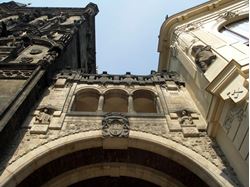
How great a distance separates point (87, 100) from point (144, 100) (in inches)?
107

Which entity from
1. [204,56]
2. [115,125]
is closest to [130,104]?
[115,125]

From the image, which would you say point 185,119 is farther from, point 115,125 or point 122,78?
point 122,78

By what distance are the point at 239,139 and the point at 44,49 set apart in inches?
523

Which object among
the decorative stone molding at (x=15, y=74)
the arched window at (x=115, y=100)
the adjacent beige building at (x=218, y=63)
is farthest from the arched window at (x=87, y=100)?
the adjacent beige building at (x=218, y=63)

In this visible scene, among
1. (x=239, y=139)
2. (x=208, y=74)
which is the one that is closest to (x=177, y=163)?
(x=239, y=139)

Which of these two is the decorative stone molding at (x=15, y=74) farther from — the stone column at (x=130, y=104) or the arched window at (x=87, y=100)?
the stone column at (x=130, y=104)

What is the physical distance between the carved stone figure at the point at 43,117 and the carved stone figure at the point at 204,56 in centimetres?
616

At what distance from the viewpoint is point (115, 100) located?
588 inches

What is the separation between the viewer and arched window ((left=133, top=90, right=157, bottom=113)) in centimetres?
1468

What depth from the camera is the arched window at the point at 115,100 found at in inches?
575

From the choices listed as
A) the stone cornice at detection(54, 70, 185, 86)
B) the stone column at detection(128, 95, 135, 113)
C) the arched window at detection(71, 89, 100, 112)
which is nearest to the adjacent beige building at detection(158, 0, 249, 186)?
the stone cornice at detection(54, 70, 185, 86)

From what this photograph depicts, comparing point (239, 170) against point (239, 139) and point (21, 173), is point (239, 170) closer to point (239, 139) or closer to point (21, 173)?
point (239, 139)

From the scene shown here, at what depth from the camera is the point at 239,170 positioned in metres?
9.39

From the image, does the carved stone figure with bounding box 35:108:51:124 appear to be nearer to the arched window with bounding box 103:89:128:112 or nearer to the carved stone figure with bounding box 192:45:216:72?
the arched window with bounding box 103:89:128:112
